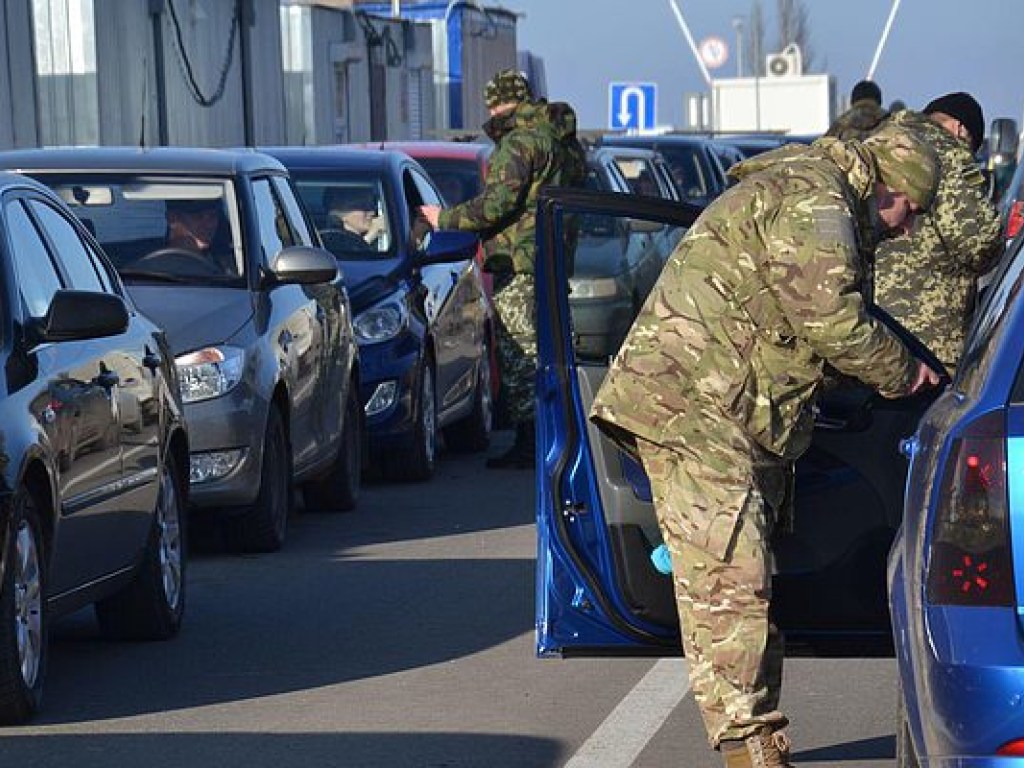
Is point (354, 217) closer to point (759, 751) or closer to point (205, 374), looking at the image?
point (205, 374)

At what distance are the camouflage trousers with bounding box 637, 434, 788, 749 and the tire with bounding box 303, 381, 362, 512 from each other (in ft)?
21.0

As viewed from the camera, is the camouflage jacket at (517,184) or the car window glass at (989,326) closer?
the car window glass at (989,326)

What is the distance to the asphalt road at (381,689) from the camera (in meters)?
7.56

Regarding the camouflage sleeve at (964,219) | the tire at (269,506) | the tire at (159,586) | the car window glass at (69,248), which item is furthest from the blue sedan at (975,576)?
the tire at (269,506)

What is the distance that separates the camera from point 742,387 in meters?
6.67

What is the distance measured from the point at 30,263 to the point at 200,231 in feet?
11.1

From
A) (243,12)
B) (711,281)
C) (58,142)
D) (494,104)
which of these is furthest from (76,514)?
(243,12)

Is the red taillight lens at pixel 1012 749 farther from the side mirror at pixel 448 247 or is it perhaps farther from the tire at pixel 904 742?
the side mirror at pixel 448 247

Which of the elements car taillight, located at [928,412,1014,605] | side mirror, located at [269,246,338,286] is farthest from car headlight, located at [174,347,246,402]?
car taillight, located at [928,412,1014,605]

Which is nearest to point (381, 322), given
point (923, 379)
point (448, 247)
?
point (448, 247)

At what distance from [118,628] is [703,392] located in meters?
3.33

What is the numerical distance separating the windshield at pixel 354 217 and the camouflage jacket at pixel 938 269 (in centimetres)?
413

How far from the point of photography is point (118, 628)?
30.9 ft

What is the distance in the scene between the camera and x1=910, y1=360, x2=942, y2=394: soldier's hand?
663cm
